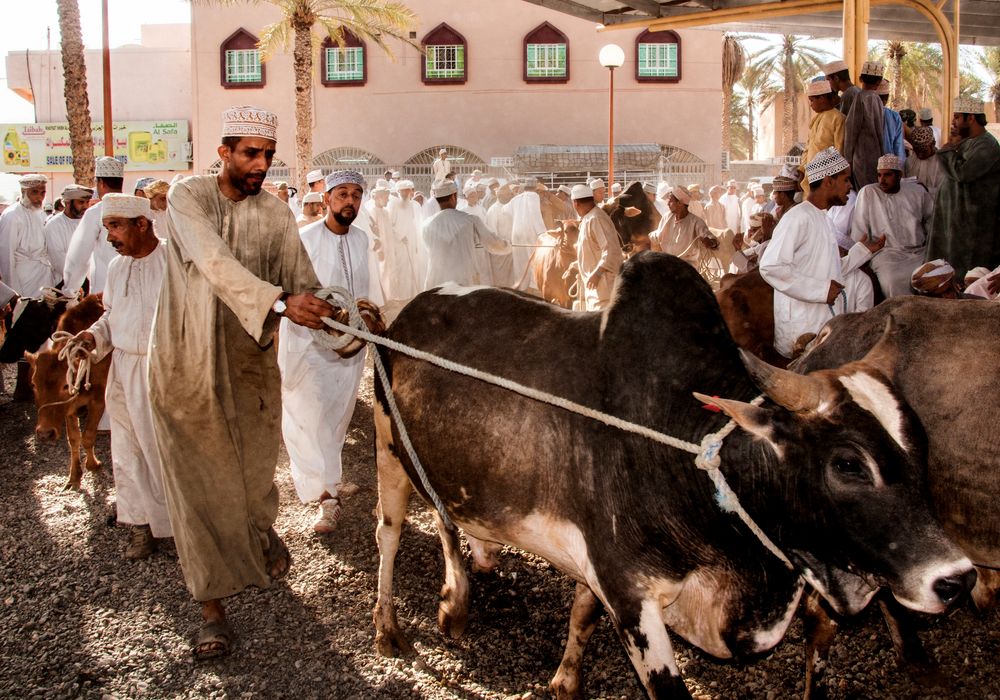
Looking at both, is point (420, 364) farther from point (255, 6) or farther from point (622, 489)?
point (255, 6)

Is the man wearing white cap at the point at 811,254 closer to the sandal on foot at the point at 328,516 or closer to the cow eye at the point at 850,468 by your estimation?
the cow eye at the point at 850,468

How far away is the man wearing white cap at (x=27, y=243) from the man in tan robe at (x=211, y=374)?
7.25 meters

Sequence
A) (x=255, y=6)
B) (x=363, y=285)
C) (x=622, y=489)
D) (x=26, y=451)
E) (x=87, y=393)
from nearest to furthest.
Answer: (x=622, y=489)
(x=363, y=285)
(x=87, y=393)
(x=26, y=451)
(x=255, y=6)

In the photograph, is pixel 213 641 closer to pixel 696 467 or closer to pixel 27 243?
pixel 696 467

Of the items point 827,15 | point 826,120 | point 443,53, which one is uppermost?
point 443,53

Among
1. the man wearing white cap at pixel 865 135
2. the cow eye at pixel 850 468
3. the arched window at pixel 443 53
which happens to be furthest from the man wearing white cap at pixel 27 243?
the arched window at pixel 443 53

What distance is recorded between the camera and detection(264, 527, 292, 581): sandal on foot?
14.8ft

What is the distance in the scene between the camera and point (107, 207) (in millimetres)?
5113

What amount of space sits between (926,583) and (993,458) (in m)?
1.21

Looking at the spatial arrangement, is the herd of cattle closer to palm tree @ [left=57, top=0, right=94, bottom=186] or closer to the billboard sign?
palm tree @ [left=57, top=0, right=94, bottom=186]

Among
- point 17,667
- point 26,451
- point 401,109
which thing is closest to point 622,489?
point 17,667

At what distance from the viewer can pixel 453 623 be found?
A: 4215 millimetres

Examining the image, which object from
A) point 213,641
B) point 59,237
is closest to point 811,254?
point 213,641

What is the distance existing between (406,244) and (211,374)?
11.2 metres
